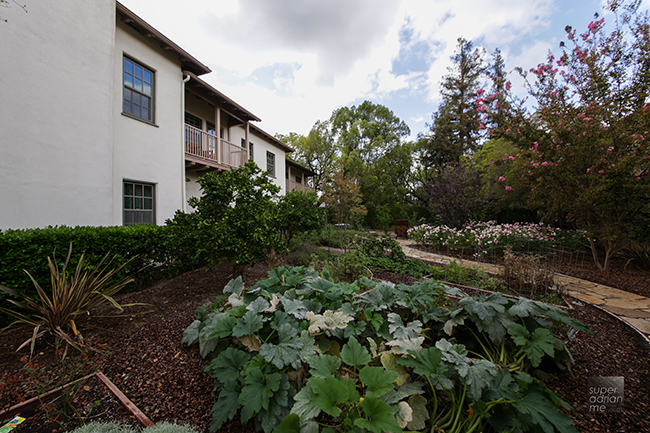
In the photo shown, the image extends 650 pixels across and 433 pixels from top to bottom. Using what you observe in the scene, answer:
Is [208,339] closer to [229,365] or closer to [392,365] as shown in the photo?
[229,365]

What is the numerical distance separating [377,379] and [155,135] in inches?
283

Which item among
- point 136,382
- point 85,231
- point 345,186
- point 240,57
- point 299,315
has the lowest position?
point 136,382

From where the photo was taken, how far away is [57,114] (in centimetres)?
435

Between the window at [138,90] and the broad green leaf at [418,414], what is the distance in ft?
24.0

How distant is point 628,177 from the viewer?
4359 millimetres

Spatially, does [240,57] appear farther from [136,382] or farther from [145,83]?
[136,382]

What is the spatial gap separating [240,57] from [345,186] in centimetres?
690

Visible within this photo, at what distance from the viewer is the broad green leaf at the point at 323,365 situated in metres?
1.32

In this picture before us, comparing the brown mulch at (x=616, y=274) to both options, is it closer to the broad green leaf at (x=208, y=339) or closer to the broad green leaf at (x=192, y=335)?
the broad green leaf at (x=208, y=339)

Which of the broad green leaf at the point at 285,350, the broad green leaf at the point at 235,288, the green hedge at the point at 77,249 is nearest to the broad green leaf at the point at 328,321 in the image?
the broad green leaf at the point at 285,350

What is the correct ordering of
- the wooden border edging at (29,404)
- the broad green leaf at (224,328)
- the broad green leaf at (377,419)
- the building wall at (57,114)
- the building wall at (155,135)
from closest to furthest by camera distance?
the broad green leaf at (377,419) → the wooden border edging at (29,404) → the broad green leaf at (224,328) → the building wall at (57,114) → the building wall at (155,135)

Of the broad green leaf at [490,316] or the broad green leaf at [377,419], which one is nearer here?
the broad green leaf at [377,419]

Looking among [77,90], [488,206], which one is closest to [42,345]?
[77,90]

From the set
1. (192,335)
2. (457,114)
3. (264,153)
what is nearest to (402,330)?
(192,335)
